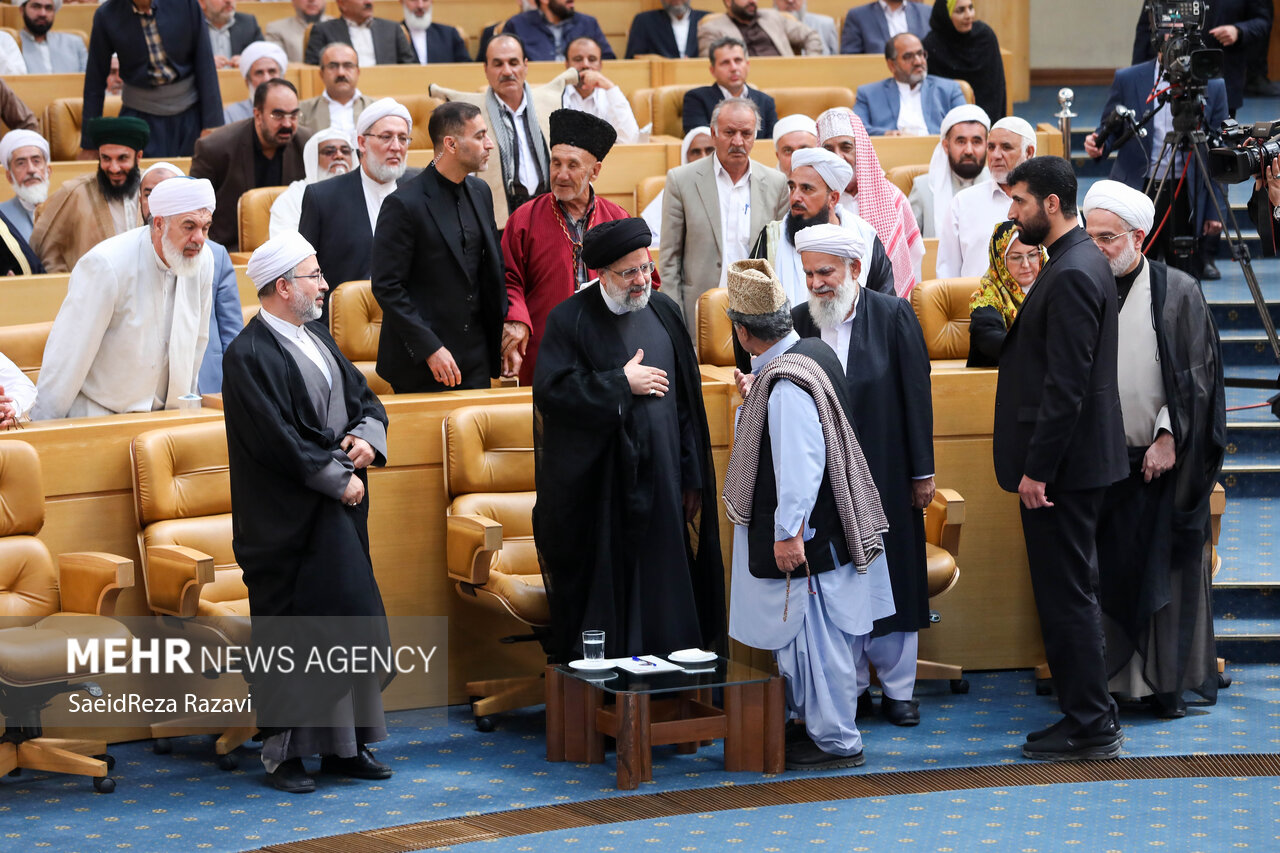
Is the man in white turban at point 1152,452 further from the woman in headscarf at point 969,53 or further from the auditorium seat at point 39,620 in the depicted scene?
the woman in headscarf at point 969,53

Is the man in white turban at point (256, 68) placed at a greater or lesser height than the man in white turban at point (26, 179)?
greater

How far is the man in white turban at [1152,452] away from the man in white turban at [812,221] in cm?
67

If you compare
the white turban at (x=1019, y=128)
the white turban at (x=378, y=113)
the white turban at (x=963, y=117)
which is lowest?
the white turban at (x=1019, y=128)

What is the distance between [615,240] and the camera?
4.56 metres

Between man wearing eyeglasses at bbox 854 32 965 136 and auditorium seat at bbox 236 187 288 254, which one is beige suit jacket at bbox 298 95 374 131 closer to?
auditorium seat at bbox 236 187 288 254

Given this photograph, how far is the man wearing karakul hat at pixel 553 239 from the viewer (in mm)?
5363

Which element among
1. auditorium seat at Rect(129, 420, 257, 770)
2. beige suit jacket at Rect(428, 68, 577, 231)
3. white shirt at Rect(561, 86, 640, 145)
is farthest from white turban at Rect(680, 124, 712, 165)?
auditorium seat at Rect(129, 420, 257, 770)

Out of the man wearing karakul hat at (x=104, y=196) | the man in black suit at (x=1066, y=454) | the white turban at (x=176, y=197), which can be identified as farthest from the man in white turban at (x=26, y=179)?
the man in black suit at (x=1066, y=454)

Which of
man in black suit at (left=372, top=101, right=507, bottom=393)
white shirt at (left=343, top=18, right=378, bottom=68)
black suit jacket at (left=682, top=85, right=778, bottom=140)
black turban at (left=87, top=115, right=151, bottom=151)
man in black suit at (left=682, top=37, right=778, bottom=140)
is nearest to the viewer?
man in black suit at (left=372, top=101, right=507, bottom=393)

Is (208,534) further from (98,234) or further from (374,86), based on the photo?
(374,86)

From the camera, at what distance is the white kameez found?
16.3 ft

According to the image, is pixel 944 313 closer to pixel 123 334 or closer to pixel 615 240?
pixel 615 240

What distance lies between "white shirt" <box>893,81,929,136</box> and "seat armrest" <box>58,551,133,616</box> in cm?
554

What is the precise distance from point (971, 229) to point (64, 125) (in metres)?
5.35
